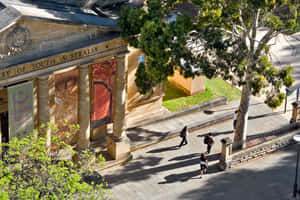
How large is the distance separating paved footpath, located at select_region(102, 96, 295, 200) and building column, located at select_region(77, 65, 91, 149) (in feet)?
8.87

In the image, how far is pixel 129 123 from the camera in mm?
41562

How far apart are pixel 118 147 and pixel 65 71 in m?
6.32

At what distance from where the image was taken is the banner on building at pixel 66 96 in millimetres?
Result: 35338

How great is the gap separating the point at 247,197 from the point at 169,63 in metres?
10.0

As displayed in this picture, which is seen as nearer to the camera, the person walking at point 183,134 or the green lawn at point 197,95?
the person walking at point 183,134

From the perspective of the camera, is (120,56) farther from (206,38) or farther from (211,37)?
(211,37)

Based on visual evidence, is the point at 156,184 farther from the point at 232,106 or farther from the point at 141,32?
the point at 232,106

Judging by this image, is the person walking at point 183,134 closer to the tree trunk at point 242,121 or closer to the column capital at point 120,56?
the tree trunk at point 242,121

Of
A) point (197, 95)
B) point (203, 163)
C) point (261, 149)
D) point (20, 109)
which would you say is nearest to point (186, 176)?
point (203, 163)

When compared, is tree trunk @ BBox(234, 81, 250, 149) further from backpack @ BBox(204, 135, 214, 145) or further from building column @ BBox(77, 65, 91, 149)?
building column @ BBox(77, 65, 91, 149)

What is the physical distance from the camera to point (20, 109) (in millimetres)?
31844

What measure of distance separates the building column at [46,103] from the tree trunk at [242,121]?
1282cm

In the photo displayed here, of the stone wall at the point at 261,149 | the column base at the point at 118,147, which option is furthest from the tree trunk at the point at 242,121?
the column base at the point at 118,147

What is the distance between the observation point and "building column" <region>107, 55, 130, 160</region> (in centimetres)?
3519
